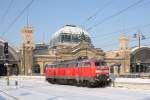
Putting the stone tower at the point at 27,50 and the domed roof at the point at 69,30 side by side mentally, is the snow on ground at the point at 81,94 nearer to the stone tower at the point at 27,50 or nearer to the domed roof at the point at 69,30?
the stone tower at the point at 27,50

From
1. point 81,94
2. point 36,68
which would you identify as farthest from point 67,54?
point 81,94

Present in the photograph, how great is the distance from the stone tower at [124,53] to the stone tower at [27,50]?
106ft

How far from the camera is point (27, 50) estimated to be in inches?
4956

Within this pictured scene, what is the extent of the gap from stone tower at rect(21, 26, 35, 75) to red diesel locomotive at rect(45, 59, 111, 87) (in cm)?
6582

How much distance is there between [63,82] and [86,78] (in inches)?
461

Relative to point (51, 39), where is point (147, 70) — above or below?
below

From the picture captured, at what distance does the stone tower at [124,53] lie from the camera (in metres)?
134

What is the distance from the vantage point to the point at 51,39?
14988cm

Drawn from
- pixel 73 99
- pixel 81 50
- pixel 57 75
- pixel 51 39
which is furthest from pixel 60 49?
pixel 73 99

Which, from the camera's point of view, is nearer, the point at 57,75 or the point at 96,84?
the point at 96,84

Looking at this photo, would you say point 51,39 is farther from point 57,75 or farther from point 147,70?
point 57,75

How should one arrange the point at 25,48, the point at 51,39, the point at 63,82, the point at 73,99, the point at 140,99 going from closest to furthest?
the point at 140,99 < the point at 73,99 < the point at 63,82 < the point at 25,48 < the point at 51,39

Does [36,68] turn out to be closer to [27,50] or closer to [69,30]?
[27,50]

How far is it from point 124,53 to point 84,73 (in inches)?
3608
